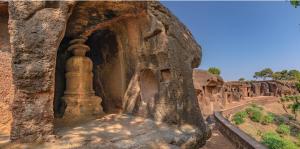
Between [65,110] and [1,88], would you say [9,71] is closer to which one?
[1,88]

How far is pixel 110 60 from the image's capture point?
670 centimetres

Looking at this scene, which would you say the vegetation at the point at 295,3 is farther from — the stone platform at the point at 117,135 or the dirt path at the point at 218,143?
the stone platform at the point at 117,135

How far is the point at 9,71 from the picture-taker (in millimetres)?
5074

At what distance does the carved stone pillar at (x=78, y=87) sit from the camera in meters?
5.46

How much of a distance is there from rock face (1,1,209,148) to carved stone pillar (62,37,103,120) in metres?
0.35

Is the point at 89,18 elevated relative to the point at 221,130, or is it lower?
elevated

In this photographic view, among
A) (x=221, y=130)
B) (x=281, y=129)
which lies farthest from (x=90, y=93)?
(x=281, y=129)

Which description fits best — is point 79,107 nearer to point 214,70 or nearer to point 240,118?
point 240,118

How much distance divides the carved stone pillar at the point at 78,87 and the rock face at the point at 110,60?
0.35m

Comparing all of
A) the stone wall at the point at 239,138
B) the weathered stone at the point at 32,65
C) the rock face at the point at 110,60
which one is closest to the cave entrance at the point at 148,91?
the rock face at the point at 110,60

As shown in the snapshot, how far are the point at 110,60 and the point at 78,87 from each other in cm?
147

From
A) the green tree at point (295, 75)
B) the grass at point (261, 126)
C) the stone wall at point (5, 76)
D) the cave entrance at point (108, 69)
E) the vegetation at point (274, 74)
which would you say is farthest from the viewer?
the vegetation at point (274, 74)

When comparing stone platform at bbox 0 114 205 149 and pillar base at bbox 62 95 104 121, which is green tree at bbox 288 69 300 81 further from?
pillar base at bbox 62 95 104 121

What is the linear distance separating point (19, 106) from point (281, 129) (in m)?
19.4
